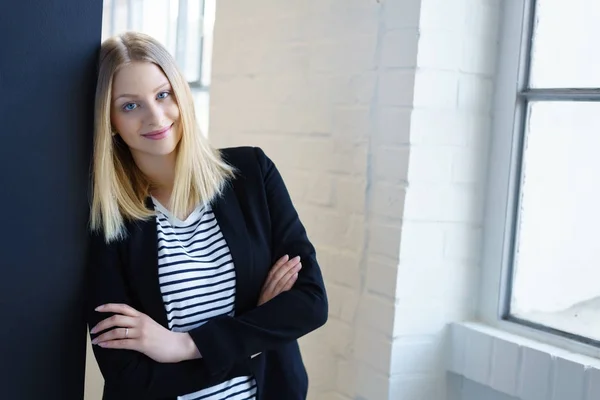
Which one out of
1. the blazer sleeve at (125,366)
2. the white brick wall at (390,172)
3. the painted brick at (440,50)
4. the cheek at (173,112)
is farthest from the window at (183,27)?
the blazer sleeve at (125,366)

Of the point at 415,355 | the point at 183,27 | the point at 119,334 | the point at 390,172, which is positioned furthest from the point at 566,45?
the point at 183,27

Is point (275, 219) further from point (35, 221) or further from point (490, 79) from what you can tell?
point (490, 79)

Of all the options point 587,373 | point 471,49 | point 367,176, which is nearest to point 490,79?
point 471,49

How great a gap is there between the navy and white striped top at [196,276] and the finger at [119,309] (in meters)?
0.08

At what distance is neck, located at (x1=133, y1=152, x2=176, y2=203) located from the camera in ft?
5.31

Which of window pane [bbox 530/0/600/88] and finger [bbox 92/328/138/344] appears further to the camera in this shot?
window pane [bbox 530/0/600/88]

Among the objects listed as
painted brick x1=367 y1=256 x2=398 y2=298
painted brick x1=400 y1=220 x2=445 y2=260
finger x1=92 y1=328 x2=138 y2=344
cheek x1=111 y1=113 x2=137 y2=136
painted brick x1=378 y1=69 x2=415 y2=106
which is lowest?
finger x1=92 y1=328 x2=138 y2=344

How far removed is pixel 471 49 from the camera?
6.03 ft

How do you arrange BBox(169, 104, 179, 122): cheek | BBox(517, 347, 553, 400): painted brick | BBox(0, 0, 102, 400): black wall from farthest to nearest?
BBox(517, 347, 553, 400): painted brick
BBox(169, 104, 179, 122): cheek
BBox(0, 0, 102, 400): black wall

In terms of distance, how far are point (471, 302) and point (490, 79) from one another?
58 cm

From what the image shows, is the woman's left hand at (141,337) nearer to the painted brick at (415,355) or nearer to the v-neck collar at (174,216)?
the v-neck collar at (174,216)

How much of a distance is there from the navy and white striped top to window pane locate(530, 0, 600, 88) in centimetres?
88

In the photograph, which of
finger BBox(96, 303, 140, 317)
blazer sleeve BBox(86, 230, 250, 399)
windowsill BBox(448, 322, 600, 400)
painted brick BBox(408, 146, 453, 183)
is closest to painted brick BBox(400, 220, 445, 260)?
painted brick BBox(408, 146, 453, 183)

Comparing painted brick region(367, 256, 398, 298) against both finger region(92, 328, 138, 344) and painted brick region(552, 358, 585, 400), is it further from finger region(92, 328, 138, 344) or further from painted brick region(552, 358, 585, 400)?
finger region(92, 328, 138, 344)
